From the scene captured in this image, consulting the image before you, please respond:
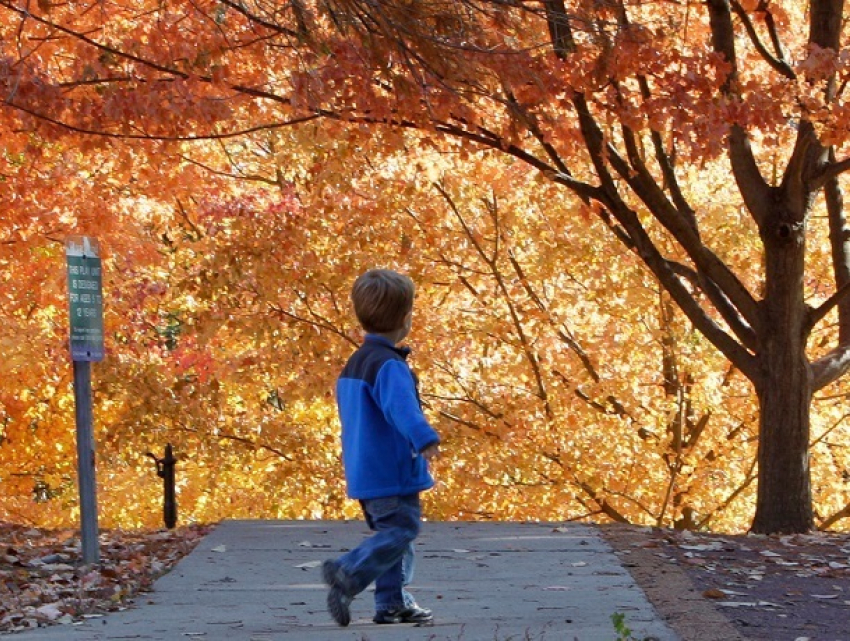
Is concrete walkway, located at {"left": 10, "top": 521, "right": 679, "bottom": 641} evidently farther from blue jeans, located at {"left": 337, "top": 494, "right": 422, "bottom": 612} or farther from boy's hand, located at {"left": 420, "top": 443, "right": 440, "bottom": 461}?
boy's hand, located at {"left": 420, "top": 443, "right": 440, "bottom": 461}

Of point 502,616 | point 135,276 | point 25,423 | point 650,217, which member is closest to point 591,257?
point 650,217

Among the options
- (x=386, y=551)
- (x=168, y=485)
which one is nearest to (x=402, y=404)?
(x=386, y=551)

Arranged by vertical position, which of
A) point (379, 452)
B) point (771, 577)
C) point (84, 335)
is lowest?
point (771, 577)

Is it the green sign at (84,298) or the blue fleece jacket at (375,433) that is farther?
the green sign at (84,298)

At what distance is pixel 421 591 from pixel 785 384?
436cm

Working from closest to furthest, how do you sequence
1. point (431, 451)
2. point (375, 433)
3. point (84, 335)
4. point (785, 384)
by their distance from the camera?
point (431, 451) → point (375, 433) → point (84, 335) → point (785, 384)

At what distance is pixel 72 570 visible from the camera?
22.5 feet

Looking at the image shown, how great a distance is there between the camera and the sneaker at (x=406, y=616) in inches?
201

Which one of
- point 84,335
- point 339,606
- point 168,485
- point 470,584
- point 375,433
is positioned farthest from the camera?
point 168,485

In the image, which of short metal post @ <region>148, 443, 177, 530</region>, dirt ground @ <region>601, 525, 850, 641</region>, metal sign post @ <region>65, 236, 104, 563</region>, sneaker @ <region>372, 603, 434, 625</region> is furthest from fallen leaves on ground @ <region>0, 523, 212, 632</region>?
dirt ground @ <region>601, 525, 850, 641</region>

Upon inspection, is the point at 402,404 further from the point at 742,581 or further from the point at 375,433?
the point at 742,581

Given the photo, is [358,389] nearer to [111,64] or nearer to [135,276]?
[111,64]

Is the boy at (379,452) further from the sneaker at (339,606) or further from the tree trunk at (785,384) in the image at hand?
the tree trunk at (785,384)

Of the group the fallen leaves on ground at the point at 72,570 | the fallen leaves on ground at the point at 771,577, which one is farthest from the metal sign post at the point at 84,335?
the fallen leaves on ground at the point at 771,577
